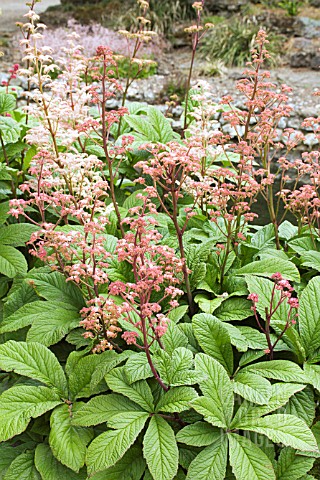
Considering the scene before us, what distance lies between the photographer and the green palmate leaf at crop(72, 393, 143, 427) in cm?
187

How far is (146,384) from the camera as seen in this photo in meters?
1.94

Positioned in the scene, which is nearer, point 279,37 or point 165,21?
point 279,37

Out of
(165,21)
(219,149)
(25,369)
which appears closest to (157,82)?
(165,21)

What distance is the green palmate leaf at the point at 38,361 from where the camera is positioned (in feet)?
6.73

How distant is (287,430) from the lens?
1.79 meters

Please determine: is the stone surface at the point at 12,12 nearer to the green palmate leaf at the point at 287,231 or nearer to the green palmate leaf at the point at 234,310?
the green palmate leaf at the point at 287,231

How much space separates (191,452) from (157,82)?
8864mm

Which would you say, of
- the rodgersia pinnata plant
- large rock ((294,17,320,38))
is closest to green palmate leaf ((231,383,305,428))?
the rodgersia pinnata plant

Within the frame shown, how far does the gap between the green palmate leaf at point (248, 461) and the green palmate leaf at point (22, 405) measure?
2.03 ft

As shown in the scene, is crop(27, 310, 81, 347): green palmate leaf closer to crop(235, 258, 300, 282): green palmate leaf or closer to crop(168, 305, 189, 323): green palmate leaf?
crop(168, 305, 189, 323): green palmate leaf

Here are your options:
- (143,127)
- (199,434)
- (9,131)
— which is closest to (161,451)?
(199,434)

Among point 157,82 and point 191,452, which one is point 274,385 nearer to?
point 191,452

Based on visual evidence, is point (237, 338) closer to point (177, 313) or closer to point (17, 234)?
point (177, 313)

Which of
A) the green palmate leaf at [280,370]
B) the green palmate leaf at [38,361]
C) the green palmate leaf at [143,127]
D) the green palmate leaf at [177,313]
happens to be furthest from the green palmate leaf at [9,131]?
the green palmate leaf at [280,370]
